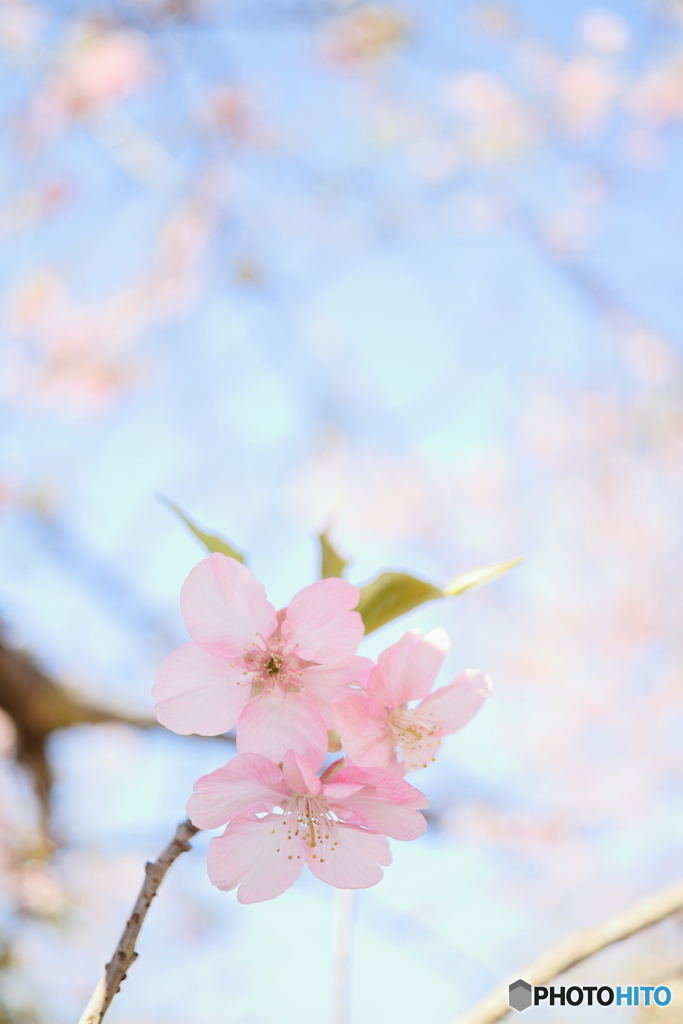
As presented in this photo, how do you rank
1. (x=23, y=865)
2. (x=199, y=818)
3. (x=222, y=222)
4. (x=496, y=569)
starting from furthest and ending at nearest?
(x=222, y=222) → (x=23, y=865) → (x=496, y=569) → (x=199, y=818)

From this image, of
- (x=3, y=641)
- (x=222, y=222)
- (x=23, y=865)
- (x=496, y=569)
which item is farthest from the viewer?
(x=222, y=222)

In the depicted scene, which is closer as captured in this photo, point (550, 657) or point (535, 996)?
point (535, 996)

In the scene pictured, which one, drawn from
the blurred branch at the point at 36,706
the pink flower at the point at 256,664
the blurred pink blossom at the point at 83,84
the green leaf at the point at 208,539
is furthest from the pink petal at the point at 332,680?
the blurred pink blossom at the point at 83,84

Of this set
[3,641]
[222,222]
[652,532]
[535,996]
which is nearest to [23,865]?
[3,641]

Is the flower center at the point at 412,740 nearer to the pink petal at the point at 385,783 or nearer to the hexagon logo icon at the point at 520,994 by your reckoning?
the pink petal at the point at 385,783

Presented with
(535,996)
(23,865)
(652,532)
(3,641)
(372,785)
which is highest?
(652,532)

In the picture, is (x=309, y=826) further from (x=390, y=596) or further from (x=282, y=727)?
(x=390, y=596)

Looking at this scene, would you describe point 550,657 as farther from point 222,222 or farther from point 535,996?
point 535,996

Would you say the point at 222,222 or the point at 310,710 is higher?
the point at 222,222
